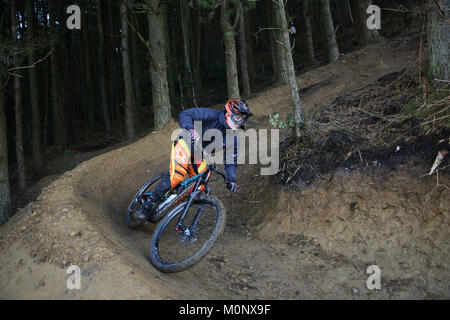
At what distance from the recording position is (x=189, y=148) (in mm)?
5684

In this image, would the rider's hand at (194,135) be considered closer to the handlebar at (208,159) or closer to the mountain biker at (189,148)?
the mountain biker at (189,148)

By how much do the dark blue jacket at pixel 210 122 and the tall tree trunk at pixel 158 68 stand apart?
227 inches

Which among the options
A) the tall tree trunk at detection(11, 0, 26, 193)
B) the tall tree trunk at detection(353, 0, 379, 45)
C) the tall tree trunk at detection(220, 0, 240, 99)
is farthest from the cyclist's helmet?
the tall tree trunk at detection(353, 0, 379, 45)

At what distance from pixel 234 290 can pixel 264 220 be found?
209 centimetres

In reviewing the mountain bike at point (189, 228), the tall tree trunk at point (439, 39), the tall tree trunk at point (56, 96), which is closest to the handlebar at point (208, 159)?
the mountain bike at point (189, 228)

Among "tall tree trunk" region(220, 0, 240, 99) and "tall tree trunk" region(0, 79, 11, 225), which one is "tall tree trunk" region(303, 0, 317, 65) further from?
"tall tree trunk" region(0, 79, 11, 225)

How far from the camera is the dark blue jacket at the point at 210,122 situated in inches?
215

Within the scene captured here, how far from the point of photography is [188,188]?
5570mm

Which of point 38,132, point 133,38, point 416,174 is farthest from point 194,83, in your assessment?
point 416,174

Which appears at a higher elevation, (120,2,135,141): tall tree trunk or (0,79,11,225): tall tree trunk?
(120,2,135,141): tall tree trunk

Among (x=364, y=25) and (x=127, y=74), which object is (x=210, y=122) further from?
(x=364, y=25)

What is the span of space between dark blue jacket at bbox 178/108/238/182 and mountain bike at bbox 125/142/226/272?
324 mm

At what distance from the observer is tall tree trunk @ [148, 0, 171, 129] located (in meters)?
11.2
